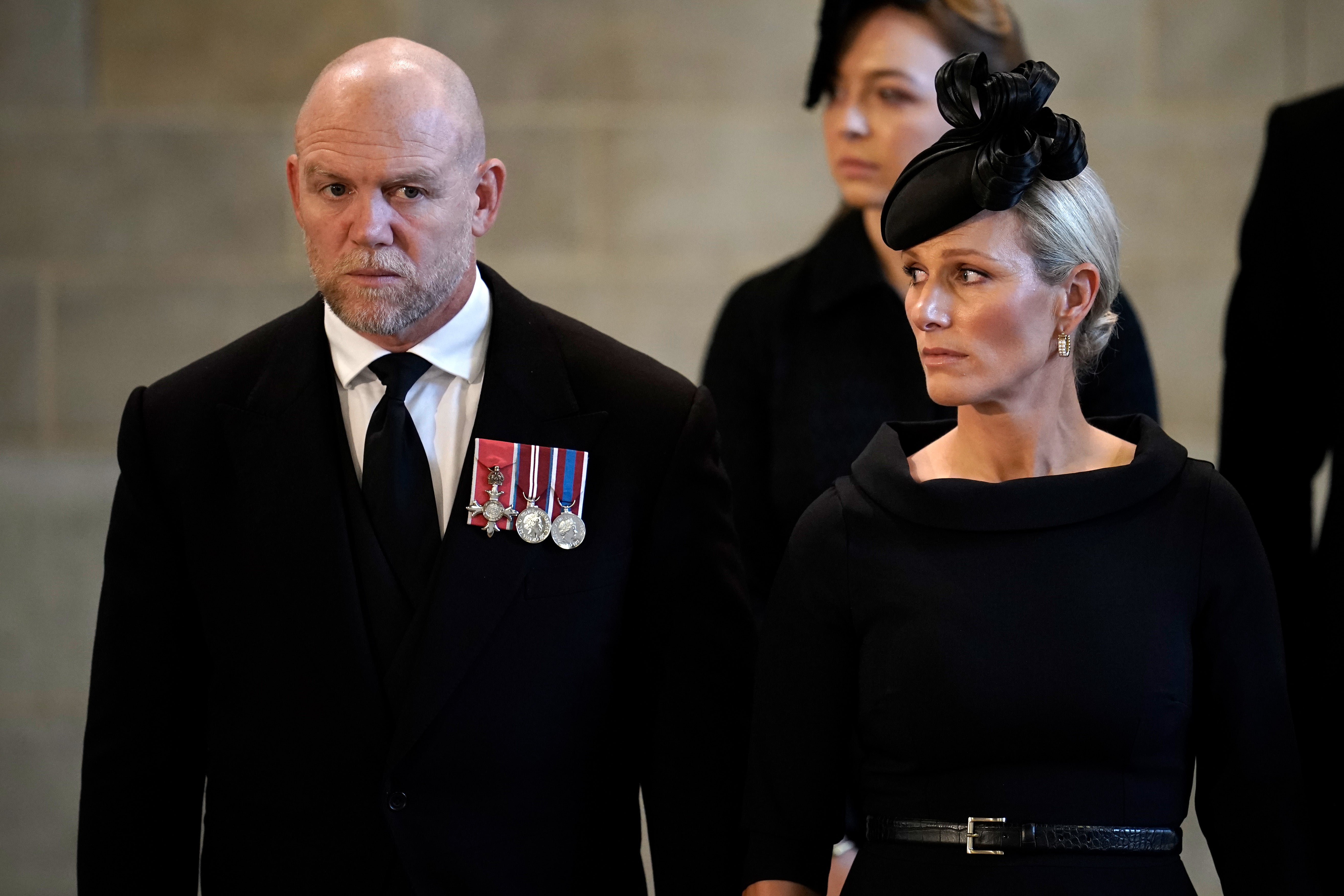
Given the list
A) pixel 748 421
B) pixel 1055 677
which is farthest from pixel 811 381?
pixel 1055 677

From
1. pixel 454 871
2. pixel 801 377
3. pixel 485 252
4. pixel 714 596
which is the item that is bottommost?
pixel 454 871

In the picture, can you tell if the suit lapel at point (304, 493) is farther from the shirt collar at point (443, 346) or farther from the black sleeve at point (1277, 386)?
the black sleeve at point (1277, 386)

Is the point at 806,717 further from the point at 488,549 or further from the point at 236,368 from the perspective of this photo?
the point at 236,368

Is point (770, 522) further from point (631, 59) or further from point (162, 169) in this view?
point (162, 169)

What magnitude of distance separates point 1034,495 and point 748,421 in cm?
91

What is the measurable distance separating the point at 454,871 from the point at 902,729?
64cm

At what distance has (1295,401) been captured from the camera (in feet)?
7.71

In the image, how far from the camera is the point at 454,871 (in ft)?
6.57

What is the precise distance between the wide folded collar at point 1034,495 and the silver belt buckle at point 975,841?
1.16ft

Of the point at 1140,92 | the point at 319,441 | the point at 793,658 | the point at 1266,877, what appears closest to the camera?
the point at 1266,877

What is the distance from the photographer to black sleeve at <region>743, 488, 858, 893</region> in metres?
1.92

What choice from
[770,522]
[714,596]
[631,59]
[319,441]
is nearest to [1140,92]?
[631,59]

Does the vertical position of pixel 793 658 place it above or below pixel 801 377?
below

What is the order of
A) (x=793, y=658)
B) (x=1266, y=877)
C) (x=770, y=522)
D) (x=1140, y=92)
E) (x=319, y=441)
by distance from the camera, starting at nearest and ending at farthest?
(x=1266, y=877), (x=793, y=658), (x=319, y=441), (x=770, y=522), (x=1140, y=92)
